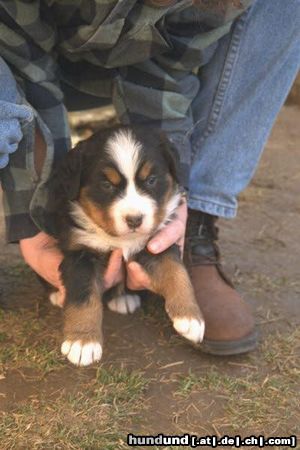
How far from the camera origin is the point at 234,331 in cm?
276

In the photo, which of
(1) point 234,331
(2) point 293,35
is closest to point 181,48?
(2) point 293,35

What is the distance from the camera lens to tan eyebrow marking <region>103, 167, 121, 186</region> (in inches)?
101

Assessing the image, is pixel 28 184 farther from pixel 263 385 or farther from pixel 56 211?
pixel 263 385

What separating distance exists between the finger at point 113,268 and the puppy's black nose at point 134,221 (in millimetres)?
234

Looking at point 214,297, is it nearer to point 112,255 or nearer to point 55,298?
point 112,255

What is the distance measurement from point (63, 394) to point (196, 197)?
111 cm

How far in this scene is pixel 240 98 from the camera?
3.10m

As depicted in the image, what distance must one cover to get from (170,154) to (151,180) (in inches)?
6.1

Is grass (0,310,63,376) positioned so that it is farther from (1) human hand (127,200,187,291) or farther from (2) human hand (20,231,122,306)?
(1) human hand (127,200,187,291)

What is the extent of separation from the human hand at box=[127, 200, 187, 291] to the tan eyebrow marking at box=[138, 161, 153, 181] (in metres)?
0.25

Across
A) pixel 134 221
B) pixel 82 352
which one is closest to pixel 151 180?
pixel 134 221

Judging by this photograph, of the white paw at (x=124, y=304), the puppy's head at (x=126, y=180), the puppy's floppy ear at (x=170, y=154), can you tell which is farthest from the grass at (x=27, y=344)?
the puppy's floppy ear at (x=170, y=154)

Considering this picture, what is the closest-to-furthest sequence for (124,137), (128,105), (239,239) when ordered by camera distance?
(124,137) < (128,105) < (239,239)

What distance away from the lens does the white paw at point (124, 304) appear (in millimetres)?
3082
